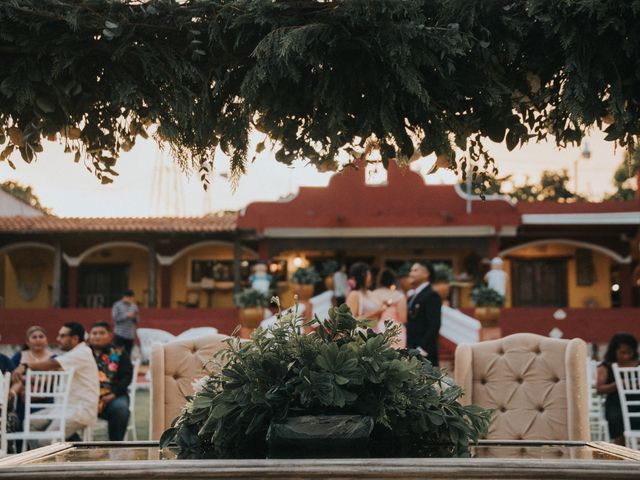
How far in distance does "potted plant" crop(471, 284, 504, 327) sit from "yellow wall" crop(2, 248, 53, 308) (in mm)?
11292

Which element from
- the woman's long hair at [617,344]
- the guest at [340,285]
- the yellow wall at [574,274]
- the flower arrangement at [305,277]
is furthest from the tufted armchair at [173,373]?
the yellow wall at [574,274]

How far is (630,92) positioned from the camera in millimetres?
3453

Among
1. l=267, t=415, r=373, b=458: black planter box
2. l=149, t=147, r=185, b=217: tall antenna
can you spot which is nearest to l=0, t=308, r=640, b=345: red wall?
l=149, t=147, r=185, b=217: tall antenna

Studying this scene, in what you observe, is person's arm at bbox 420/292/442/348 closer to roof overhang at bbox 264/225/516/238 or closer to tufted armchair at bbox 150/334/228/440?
tufted armchair at bbox 150/334/228/440

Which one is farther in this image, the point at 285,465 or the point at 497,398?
the point at 497,398

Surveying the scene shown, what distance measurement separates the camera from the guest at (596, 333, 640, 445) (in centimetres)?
679

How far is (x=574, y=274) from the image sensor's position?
856 inches

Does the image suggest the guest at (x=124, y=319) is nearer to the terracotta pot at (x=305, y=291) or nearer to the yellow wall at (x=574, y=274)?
the terracotta pot at (x=305, y=291)

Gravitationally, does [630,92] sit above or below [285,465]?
above

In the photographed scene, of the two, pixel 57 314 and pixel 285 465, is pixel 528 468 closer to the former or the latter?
pixel 285 465

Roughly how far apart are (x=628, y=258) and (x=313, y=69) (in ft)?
62.2

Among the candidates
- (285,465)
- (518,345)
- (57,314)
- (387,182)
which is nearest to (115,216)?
(57,314)

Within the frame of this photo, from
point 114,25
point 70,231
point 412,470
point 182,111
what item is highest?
point 70,231

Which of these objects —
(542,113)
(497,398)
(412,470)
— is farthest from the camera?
(497,398)
